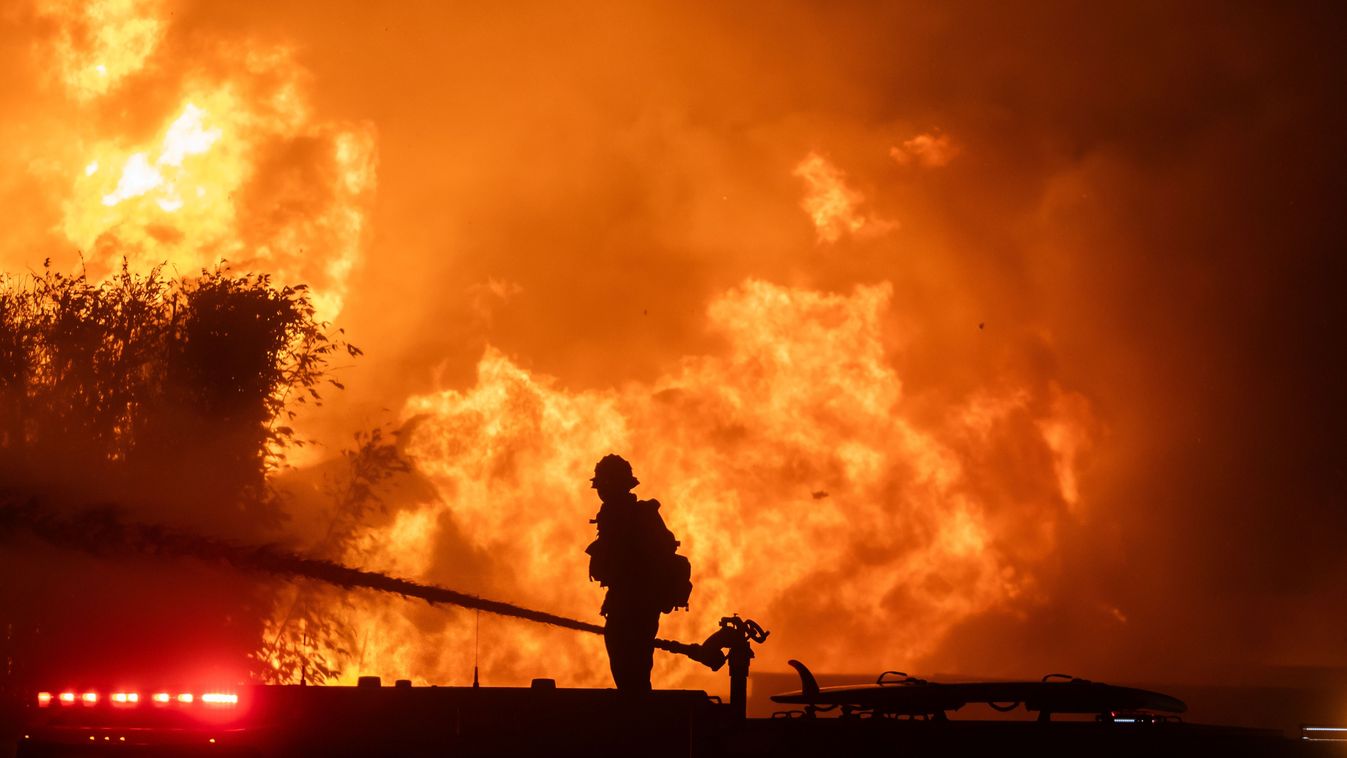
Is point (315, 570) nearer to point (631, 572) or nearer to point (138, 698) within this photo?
point (631, 572)

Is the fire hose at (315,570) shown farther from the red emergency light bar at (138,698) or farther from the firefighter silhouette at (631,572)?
the red emergency light bar at (138,698)

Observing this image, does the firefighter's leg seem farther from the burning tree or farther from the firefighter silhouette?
the burning tree

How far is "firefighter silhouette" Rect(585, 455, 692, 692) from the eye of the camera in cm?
2178

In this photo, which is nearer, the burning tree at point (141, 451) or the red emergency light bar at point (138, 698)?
the red emergency light bar at point (138, 698)

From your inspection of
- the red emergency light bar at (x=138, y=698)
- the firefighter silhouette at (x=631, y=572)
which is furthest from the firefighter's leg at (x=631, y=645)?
the red emergency light bar at (x=138, y=698)

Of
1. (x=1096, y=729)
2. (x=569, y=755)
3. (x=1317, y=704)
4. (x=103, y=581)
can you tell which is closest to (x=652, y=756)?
(x=569, y=755)

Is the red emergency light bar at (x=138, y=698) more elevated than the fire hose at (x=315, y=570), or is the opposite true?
the fire hose at (x=315, y=570)

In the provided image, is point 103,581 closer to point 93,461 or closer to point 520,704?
point 93,461

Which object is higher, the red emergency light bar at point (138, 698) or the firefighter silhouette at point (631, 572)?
the firefighter silhouette at point (631, 572)

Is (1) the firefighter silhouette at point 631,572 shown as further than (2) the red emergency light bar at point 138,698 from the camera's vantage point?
Yes

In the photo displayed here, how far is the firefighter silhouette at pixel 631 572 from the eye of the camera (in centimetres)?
2178

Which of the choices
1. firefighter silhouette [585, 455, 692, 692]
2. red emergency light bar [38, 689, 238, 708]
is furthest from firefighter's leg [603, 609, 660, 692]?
red emergency light bar [38, 689, 238, 708]

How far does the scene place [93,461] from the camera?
1538 inches

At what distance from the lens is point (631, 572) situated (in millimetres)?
22062
